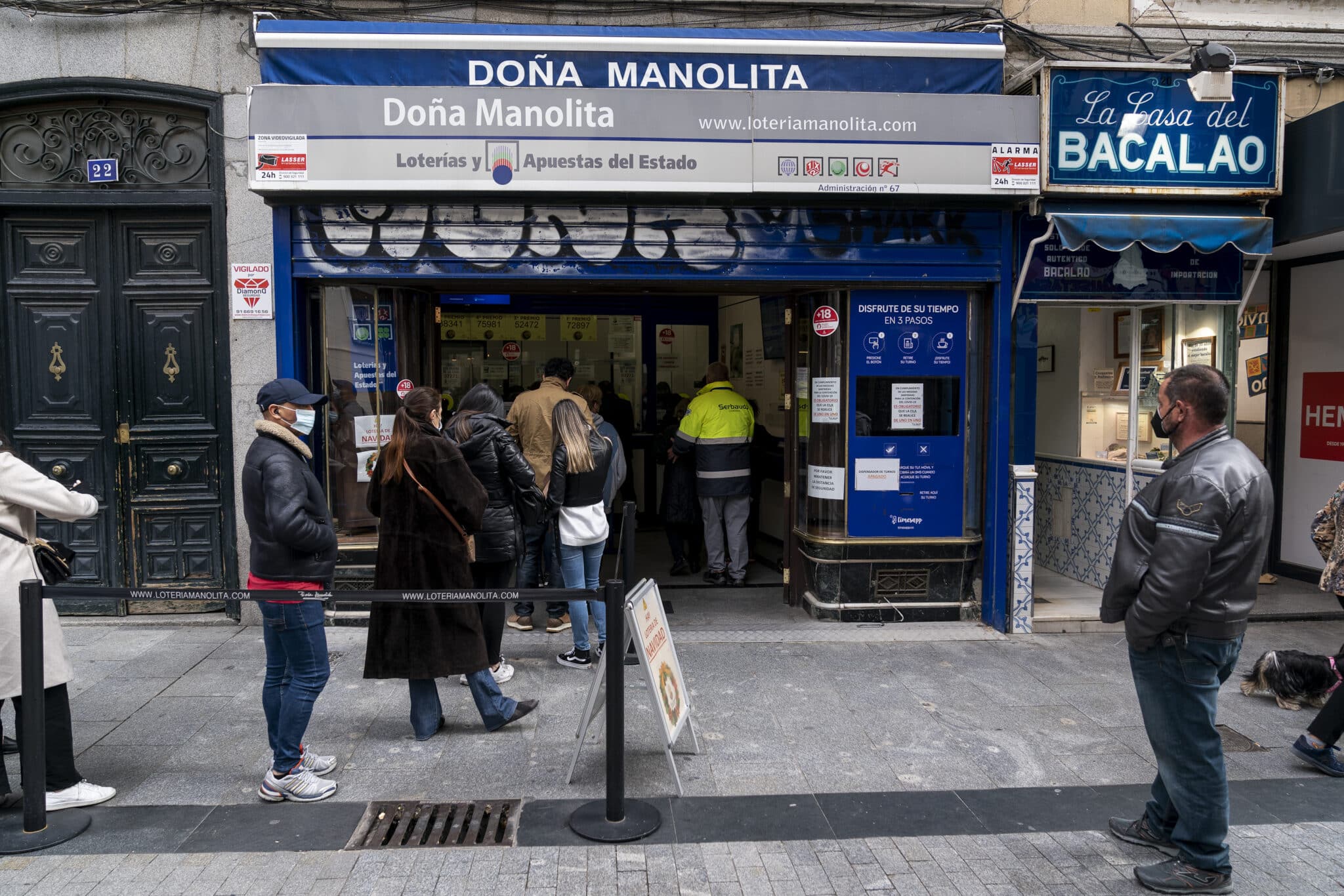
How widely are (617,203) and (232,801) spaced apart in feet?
14.7

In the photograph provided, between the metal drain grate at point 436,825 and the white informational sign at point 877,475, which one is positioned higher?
the white informational sign at point 877,475

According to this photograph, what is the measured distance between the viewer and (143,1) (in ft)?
21.9

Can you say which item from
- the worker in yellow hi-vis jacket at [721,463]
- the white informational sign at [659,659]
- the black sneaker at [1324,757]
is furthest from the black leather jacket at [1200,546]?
the worker in yellow hi-vis jacket at [721,463]

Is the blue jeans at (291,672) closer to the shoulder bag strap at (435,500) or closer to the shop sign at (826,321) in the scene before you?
the shoulder bag strap at (435,500)

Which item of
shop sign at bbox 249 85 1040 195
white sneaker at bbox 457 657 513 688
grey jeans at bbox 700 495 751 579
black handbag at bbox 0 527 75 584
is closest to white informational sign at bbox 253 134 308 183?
shop sign at bbox 249 85 1040 195

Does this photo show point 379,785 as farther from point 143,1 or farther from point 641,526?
point 641,526

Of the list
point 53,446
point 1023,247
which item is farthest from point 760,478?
point 53,446

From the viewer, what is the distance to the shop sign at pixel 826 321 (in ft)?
23.1

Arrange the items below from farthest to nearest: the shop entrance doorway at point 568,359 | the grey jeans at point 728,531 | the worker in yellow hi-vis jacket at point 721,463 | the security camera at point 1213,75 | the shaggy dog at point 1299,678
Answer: the grey jeans at point 728,531 → the worker in yellow hi-vis jacket at point 721,463 → the shop entrance doorway at point 568,359 → the security camera at point 1213,75 → the shaggy dog at point 1299,678

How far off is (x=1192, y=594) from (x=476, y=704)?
3493 millimetres

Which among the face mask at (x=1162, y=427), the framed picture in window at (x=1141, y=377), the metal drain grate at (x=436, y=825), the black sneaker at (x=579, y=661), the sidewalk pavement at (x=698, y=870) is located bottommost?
the sidewalk pavement at (x=698, y=870)

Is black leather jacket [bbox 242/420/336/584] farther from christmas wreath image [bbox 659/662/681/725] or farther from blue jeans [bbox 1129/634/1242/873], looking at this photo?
blue jeans [bbox 1129/634/1242/873]

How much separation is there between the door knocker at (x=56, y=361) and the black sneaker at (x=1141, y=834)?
7490mm

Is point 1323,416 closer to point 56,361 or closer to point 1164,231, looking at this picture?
point 1164,231
